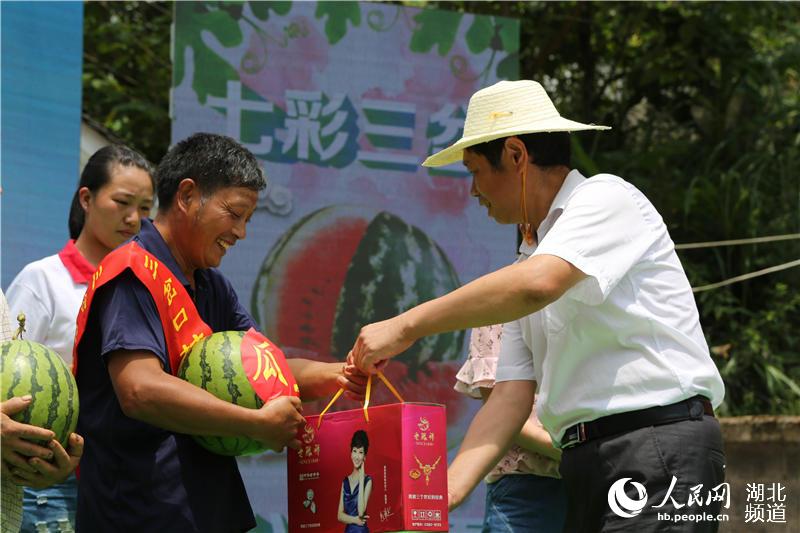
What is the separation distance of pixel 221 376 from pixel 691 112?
829 centimetres

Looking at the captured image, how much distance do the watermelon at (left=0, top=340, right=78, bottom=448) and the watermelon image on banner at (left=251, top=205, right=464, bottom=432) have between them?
10.9ft

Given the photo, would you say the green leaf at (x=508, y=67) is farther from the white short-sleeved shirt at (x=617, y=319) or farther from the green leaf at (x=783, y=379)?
the white short-sleeved shirt at (x=617, y=319)

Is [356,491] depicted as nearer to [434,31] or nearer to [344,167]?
[344,167]

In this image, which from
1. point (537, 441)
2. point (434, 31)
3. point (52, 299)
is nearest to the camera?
point (537, 441)

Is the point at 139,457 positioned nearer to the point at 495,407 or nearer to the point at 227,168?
the point at 227,168

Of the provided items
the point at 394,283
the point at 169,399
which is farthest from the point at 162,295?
the point at 394,283

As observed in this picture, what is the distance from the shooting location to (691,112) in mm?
10750

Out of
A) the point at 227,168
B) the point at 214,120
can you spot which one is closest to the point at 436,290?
the point at 214,120

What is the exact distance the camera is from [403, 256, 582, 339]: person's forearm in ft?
10.6

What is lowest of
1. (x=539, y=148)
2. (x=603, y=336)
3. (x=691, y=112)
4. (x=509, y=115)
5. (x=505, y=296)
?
(x=603, y=336)

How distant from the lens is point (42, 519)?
4.70 metres

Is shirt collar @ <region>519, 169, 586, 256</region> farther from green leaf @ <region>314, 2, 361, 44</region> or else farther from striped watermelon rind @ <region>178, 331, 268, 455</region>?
green leaf @ <region>314, 2, 361, 44</region>

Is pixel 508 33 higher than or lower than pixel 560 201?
higher

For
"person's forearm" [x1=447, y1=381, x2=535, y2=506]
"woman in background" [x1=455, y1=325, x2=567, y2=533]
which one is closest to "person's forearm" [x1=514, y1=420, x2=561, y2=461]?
"woman in background" [x1=455, y1=325, x2=567, y2=533]
